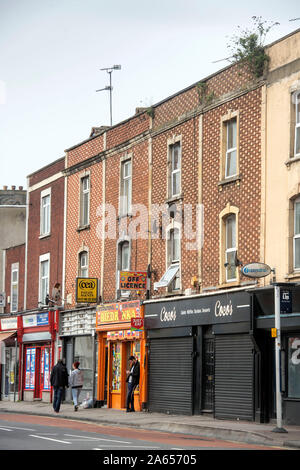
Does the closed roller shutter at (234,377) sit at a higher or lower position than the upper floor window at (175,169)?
lower

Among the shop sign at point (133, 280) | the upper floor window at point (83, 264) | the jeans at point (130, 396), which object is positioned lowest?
the jeans at point (130, 396)

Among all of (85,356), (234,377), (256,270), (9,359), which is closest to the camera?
(256,270)

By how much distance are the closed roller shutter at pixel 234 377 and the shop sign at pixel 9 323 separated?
1935 cm

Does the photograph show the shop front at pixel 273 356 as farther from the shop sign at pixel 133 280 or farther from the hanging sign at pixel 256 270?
the shop sign at pixel 133 280

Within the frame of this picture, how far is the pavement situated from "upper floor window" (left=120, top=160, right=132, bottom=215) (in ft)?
24.2

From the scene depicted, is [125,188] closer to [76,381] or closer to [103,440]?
[76,381]

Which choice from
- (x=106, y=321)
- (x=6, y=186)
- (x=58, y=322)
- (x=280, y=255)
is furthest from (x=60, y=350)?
(x=6, y=186)

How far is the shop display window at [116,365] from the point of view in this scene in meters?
33.9

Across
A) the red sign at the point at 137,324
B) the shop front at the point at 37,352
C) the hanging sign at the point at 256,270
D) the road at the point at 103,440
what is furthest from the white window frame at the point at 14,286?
the hanging sign at the point at 256,270

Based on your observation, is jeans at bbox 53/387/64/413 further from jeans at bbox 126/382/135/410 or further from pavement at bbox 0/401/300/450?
jeans at bbox 126/382/135/410

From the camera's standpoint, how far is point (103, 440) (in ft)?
63.5

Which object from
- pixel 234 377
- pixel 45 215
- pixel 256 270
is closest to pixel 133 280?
pixel 234 377

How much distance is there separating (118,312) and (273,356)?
980cm
